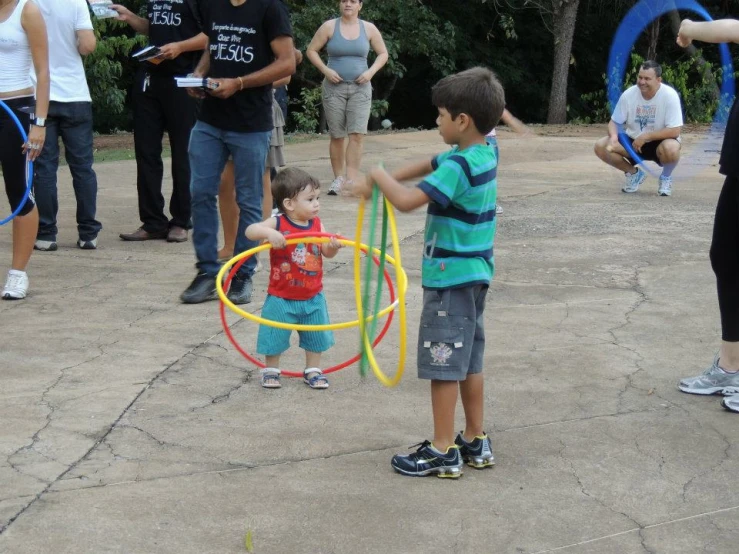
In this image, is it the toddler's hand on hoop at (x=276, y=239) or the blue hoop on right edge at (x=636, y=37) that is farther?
the blue hoop on right edge at (x=636, y=37)

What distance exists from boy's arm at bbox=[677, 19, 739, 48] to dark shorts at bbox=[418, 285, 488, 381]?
1.70m

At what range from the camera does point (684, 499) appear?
4.04 metres

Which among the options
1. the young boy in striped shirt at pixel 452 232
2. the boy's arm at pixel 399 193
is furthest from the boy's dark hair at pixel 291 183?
the boy's arm at pixel 399 193

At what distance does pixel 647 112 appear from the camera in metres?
9.51

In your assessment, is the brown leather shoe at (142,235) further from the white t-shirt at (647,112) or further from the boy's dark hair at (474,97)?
the boy's dark hair at (474,97)

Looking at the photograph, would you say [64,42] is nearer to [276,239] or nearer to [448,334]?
[276,239]

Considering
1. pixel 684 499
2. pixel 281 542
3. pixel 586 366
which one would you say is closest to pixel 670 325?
pixel 586 366

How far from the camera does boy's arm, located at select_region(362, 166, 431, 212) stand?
3980 millimetres

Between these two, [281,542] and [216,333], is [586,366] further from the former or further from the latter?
[281,542]

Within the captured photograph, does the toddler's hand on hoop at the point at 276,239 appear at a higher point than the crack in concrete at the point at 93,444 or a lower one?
higher

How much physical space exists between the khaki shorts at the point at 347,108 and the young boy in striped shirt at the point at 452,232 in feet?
21.2

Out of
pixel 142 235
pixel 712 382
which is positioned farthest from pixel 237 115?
pixel 712 382

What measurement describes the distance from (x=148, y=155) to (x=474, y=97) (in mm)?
4881

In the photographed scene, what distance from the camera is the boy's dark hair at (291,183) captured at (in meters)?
5.26
